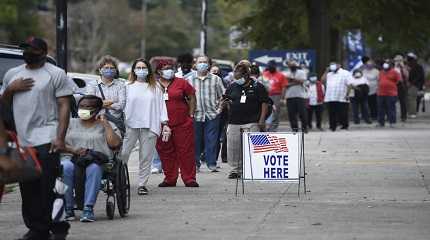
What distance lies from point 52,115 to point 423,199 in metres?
5.92

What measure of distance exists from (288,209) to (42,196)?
4.08 m

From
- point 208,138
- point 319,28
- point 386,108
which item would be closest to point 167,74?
point 208,138

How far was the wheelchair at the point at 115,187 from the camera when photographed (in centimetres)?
1327

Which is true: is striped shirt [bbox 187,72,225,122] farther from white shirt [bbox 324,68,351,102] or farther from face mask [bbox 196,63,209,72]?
white shirt [bbox 324,68,351,102]

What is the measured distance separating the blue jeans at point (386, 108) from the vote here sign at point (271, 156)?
16.2m

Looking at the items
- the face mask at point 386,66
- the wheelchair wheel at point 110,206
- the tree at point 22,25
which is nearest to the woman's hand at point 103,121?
the wheelchair wheel at point 110,206

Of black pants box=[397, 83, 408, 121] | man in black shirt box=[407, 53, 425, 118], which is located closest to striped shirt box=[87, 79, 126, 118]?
black pants box=[397, 83, 408, 121]

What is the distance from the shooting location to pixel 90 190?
41.9 ft

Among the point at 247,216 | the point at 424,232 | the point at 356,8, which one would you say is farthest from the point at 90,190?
the point at 356,8

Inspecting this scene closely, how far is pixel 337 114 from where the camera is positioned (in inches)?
1223

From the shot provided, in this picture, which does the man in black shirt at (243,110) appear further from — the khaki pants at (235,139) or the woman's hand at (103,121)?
the woman's hand at (103,121)

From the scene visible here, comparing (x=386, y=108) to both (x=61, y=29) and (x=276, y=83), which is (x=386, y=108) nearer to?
(x=276, y=83)

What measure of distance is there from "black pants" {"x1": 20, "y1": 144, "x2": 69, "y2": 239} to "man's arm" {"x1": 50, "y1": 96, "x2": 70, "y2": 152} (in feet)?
0.29

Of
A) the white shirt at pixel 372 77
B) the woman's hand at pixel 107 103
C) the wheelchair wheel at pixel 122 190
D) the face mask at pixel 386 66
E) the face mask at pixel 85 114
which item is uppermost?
the face mask at pixel 386 66
